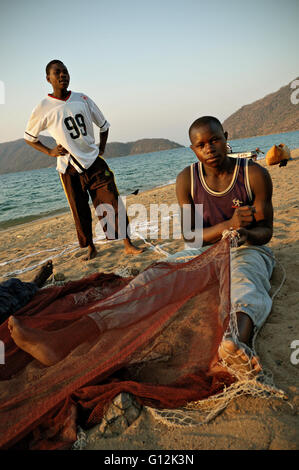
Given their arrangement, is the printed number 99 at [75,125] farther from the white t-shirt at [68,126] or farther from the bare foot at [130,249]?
the bare foot at [130,249]

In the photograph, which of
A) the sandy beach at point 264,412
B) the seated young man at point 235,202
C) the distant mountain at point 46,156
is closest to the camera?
the sandy beach at point 264,412

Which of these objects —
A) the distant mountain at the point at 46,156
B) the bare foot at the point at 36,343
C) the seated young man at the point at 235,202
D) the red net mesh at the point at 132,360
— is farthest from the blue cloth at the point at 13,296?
the distant mountain at the point at 46,156

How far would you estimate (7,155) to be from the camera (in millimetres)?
175125

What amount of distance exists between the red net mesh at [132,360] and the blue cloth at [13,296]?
0.11 m

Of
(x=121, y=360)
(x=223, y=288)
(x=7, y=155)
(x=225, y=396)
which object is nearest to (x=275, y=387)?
(x=225, y=396)

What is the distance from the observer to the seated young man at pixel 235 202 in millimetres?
2182

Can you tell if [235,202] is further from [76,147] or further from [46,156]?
[46,156]

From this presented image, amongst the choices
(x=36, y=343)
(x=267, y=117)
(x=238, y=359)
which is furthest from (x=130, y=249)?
(x=267, y=117)

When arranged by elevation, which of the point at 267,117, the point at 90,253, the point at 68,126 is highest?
the point at 267,117

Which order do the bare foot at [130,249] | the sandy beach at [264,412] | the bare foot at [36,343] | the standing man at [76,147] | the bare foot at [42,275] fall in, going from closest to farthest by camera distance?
the sandy beach at [264,412], the bare foot at [36,343], the bare foot at [42,275], the standing man at [76,147], the bare foot at [130,249]

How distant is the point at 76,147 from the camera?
4070 millimetres

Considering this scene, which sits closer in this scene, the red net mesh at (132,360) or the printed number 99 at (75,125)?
the red net mesh at (132,360)

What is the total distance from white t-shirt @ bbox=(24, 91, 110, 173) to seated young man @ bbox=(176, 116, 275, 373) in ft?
6.38

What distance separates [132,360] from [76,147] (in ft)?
10.7
